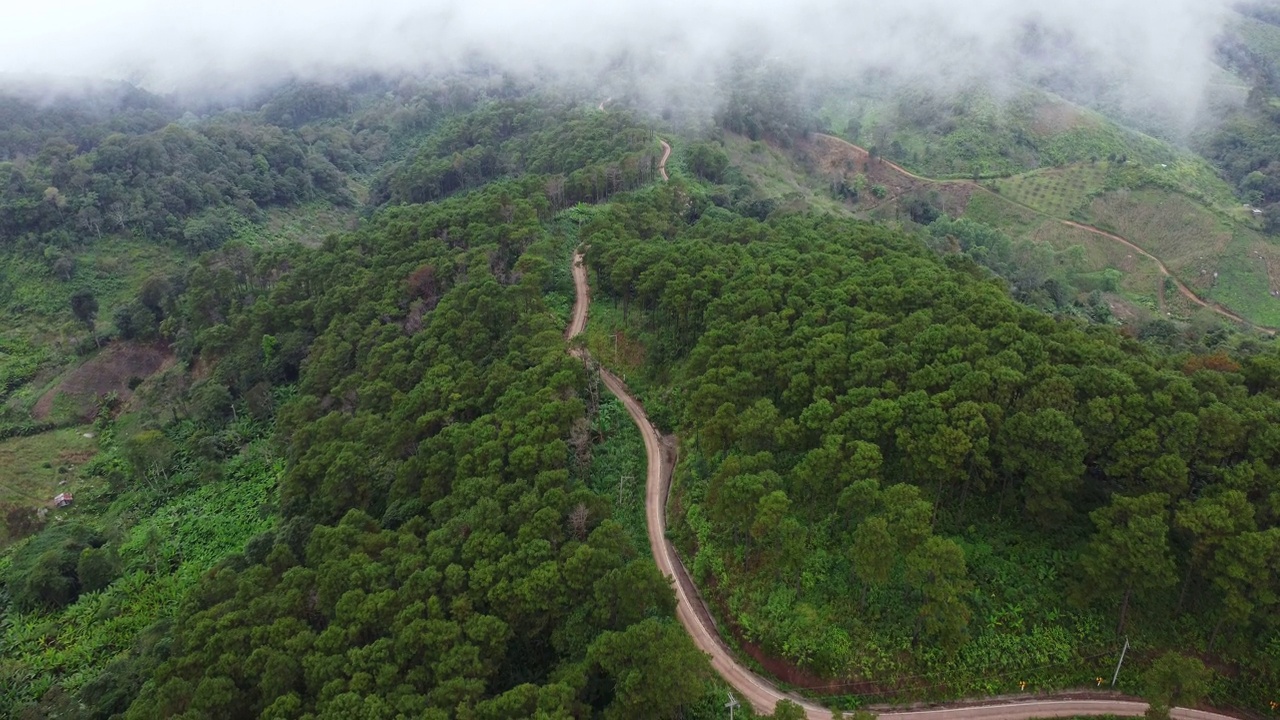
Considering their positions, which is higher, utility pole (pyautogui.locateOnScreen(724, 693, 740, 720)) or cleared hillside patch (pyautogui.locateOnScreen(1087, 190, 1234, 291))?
cleared hillside patch (pyautogui.locateOnScreen(1087, 190, 1234, 291))

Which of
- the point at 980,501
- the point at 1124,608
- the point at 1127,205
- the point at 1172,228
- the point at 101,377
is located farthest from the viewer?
the point at 1127,205

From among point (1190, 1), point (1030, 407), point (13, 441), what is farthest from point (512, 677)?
point (1190, 1)

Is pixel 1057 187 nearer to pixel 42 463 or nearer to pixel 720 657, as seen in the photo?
pixel 720 657

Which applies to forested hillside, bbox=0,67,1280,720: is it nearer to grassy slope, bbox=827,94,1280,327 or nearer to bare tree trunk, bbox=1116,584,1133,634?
bare tree trunk, bbox=1116,584,1133,634

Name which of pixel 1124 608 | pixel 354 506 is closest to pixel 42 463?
pixel 354 506

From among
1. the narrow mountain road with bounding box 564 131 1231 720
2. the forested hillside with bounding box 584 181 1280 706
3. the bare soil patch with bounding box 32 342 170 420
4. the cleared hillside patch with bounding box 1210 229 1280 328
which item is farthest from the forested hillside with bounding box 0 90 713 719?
the cleared hillside patch with bounding box 1210 229 1280 328

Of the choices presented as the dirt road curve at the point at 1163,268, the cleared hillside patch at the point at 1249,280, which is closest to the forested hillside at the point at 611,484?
the dirt road curve at the point at 1163,268
